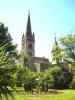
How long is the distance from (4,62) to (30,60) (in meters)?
69.4

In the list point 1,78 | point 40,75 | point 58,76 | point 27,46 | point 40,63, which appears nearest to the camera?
point 1,78

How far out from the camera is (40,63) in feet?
244

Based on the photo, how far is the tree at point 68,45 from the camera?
40094mm

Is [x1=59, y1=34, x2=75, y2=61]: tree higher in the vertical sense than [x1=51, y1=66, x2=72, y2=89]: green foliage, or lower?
higher

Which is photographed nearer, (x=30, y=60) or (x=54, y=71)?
(x=54, y=71)

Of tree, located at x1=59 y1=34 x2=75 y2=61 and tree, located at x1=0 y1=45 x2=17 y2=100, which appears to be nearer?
tree, located at x1=0 y1=45 x2=17 y2=100

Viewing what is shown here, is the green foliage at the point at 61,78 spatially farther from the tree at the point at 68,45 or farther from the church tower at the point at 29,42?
the church tower at the point at 29,42

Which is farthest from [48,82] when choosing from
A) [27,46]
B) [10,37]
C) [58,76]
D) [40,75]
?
[27,46]

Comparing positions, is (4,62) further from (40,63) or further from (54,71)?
(40,63)

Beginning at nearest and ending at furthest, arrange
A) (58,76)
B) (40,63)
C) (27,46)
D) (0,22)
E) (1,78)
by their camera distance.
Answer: (1,78) < (58,76) < (0,22) < (40,63) < (27,46)

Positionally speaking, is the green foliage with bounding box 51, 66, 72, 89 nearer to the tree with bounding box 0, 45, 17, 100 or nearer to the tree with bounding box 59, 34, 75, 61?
the tree with bounding box 59, 34, 75, 61

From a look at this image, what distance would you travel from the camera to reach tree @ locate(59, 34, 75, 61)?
40094 millimetres

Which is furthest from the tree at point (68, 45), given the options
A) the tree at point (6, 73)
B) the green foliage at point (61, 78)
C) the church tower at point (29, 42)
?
the church tower at point (29, 42)

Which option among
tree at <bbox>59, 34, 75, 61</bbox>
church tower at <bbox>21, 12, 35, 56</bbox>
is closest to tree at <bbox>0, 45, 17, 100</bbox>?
tree at <bbox>59, 34, 75, 61</bbox>
